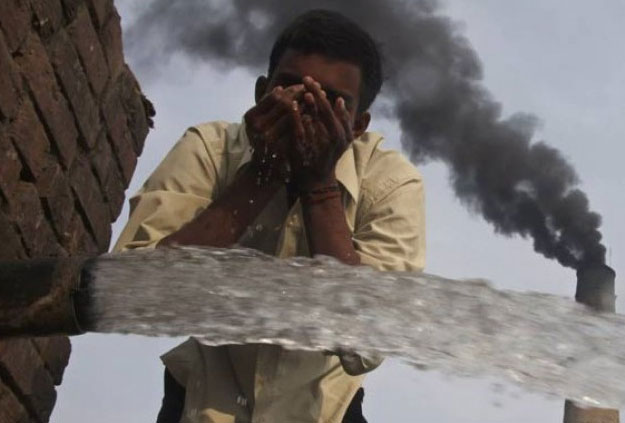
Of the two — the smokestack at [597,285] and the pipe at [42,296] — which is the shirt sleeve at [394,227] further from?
the smokestack at [597,285]

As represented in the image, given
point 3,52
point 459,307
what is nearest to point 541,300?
point 459,307

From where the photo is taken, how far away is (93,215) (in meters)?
3.23

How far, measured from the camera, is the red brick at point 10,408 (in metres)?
2.71

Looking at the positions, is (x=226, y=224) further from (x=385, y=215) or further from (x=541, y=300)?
(x=541, y=300)

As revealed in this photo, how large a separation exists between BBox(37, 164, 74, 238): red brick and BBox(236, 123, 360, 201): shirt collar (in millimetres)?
786

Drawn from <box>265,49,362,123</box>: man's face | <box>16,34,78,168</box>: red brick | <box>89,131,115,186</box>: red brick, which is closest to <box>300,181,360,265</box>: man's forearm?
<box>265,49,362,123</box>: man's face

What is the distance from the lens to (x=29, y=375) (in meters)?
2.88

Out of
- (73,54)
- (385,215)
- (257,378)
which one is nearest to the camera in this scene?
(257,378)

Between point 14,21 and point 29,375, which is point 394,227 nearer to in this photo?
point 14,21

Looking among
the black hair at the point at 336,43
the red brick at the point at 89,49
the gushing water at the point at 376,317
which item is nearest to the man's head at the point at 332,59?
the black hair at the point at 336,43

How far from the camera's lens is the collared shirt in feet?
6.93

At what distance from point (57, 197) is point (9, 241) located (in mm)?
330

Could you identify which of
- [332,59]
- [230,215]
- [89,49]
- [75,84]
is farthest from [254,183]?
[89,49]

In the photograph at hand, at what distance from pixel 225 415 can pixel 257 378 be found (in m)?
0.11
